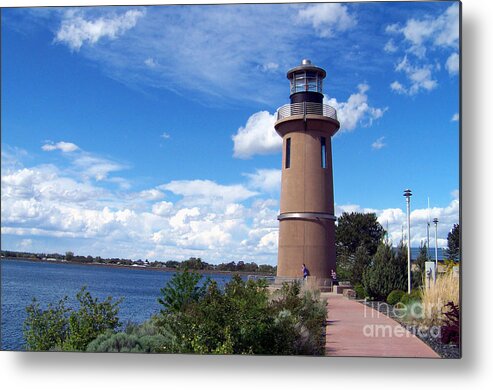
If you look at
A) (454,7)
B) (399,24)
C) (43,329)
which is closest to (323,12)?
(399,24)

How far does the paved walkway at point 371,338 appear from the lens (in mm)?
6922

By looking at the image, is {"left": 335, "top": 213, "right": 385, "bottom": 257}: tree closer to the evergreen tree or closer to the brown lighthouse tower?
the evergreen tree

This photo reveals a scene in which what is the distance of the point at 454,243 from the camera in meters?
7.67

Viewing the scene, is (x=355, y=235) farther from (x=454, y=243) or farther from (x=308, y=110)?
(x=454, y=243)

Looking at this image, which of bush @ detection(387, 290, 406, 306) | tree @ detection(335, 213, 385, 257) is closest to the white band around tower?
bush @ detection(387, 290, 406, 306)

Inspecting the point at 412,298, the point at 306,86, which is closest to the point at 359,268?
the point at 306,86

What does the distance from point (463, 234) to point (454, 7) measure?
9.40 ft

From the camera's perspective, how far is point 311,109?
46.0 ft

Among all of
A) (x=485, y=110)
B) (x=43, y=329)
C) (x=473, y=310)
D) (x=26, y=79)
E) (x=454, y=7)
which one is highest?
(x=454, y=7)

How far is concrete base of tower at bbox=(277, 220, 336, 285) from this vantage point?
13758mm

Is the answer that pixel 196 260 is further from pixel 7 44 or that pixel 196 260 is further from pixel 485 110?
pixel 485 110

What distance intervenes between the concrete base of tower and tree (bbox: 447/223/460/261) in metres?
5.30

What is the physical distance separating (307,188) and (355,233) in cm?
806

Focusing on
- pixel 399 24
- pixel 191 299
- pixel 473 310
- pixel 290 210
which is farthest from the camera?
pixel 290 210
